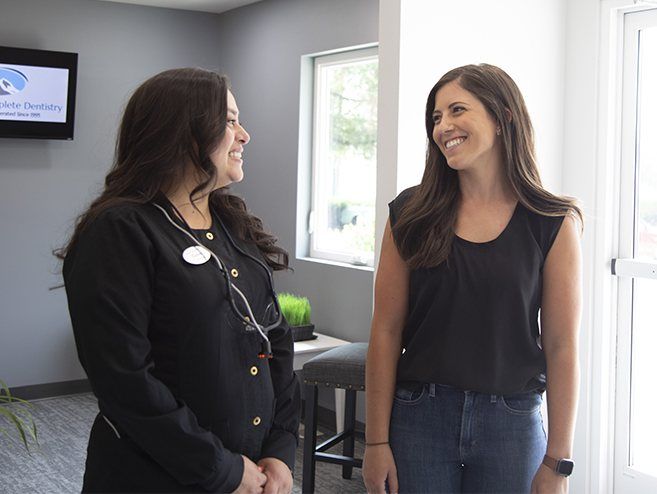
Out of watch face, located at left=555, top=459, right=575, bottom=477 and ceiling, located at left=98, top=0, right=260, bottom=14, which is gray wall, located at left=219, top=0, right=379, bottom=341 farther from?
watch face, located at left=555, top=459, right=575, bottom=477

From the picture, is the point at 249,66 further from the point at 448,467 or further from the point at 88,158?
the point at 448,467

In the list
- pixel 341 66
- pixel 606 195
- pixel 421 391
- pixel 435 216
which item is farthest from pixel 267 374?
pixel 341 66

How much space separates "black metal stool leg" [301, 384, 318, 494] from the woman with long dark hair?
75.4 inches

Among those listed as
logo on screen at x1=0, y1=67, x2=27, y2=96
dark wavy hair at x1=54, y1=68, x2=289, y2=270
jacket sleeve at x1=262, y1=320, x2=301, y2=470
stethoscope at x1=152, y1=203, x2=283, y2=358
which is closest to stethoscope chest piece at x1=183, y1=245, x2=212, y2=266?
stethoscope at x1=152, y1=203, x2=283, y2=358

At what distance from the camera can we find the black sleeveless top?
67.9 inches

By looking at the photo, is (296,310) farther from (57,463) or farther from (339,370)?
(57,463)

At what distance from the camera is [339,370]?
333 cm

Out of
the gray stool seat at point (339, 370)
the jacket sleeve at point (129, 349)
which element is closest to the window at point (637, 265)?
the gray stool seat at point (339, 370)

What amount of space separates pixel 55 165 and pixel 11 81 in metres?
0.61

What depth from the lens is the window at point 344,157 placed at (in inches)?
183

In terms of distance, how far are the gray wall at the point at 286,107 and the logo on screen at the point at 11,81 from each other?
1.43 metres

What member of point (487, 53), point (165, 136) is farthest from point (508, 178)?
point (487, 53)

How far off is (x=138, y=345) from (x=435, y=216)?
2.61ft

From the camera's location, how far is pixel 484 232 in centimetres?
181
